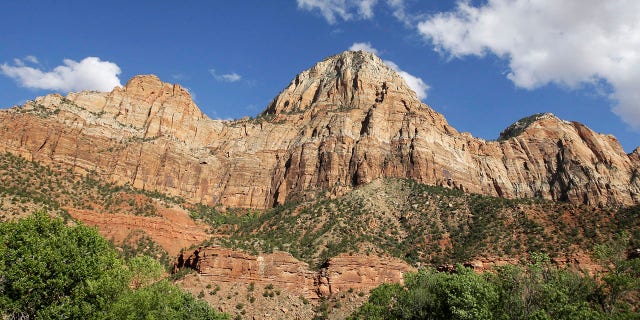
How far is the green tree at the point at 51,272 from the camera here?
25.4 m

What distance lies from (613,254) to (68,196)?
234ft

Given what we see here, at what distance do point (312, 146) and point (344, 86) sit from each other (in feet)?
68.9

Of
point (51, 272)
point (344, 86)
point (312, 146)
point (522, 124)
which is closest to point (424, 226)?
point (312, 146)

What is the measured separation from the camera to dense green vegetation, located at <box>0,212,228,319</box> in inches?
1001

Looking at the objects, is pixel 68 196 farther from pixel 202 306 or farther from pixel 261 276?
pixel 202 306

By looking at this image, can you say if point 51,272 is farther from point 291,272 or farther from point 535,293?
point 291,272

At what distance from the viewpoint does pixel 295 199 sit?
9188 cm

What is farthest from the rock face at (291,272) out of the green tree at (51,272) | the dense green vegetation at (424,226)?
the green tree at (51,272)

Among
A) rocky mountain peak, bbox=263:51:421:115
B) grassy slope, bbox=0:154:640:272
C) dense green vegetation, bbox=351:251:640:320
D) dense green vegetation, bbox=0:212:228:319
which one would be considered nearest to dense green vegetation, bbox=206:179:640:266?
grassy slope, bbox=0:154:640:272

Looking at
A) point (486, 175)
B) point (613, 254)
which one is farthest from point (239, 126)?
point (613, 254)

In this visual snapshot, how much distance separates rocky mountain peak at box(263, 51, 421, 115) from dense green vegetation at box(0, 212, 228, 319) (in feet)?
276

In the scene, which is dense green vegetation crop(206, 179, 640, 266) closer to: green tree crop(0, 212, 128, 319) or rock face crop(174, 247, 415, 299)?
rock face crop(174, 247, 415, 299)

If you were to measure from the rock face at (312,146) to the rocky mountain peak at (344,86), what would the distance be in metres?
0.36

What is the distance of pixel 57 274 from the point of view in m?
26.3
